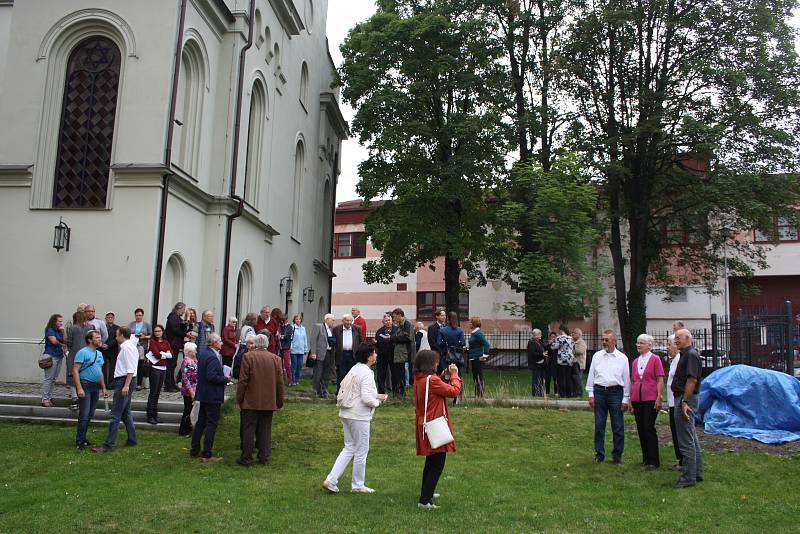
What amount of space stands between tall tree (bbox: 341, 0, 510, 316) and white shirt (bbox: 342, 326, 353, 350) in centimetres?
1222

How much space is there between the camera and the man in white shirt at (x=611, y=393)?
9.56m

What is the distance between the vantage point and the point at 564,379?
16219 millimetres

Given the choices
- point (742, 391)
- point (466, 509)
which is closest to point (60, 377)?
point (466, 509)

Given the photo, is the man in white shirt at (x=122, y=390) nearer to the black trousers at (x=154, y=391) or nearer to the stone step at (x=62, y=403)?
the black trousers at (x=154, y=391)

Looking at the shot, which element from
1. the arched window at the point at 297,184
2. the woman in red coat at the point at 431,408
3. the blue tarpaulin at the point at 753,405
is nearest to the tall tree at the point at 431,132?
the arched window at the point at 297,184

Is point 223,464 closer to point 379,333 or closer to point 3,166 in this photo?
point 379,333

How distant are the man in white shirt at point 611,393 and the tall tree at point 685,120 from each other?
16.7 meters

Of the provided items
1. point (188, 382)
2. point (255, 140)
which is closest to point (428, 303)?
point (255, 140)

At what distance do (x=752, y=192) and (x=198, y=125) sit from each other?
18648mm

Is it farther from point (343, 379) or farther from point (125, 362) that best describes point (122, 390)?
point (343, 379)

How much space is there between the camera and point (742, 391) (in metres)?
11.6

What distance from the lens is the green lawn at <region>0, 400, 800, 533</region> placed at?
22.3 ft

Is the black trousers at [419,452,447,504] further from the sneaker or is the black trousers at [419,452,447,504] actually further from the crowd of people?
the sneaker

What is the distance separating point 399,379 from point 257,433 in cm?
512
